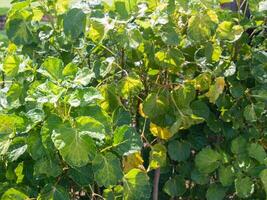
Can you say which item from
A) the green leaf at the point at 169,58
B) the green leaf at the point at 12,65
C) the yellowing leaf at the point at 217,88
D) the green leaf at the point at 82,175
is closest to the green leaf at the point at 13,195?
the green leaf at the point at 82,175

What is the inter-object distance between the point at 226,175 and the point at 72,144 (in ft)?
2.51

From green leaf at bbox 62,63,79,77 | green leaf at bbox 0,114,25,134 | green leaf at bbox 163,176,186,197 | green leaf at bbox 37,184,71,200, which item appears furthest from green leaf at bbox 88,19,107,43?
green leaf at bbox 163,176,186,197

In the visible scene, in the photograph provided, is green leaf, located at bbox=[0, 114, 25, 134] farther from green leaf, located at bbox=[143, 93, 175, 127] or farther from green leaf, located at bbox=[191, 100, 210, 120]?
green leaf, located at bbox=[191, 100, 210, 120]

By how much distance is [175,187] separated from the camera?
2.10m

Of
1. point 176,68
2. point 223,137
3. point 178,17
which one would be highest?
point 178,17

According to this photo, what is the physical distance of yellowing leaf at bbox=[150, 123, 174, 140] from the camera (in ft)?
6.36

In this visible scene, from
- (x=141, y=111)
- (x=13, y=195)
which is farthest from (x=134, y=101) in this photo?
(x=13, y=195)

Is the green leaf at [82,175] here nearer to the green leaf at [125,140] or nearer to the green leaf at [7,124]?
the green leaf at [125,140]

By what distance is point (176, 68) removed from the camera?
75.2 inches

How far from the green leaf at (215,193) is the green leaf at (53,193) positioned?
67cm

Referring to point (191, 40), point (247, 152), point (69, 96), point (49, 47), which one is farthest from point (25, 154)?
point (247, 152)

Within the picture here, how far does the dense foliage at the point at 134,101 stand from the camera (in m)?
1.58

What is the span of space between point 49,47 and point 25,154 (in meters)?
0.48

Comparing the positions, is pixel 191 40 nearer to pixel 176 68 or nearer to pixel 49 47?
pixel 176 68
